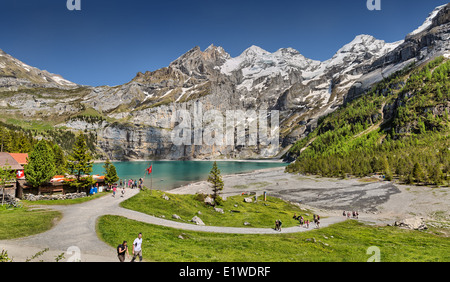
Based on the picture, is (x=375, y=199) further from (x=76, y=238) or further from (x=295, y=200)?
(x=76, y=238)

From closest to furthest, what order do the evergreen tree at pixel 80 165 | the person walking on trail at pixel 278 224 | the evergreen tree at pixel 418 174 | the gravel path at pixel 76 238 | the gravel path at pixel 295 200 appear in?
the gravel path at pixel 76 238, the gravel path at pixel 295 200, the person walking on trail at pixel 278 224, the evergreen tree at pixel 80 165, the evergreen tree at pixel 418 174

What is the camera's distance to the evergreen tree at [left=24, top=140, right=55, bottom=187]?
38875 millimetres

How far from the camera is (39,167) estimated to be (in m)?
39.6

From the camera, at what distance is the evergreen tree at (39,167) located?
128 ft

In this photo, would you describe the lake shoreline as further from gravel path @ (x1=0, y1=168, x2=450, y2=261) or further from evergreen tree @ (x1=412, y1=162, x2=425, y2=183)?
evergreen tree @ (x1=412, y1=162, x2=425, y2=183)

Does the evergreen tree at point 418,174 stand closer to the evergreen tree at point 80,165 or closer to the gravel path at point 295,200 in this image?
the gravel path at point 295,200

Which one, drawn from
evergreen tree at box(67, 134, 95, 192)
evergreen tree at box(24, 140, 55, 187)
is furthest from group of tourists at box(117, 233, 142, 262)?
evergreen tree at box(24, 140, 55, 187)

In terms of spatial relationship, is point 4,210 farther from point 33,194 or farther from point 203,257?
point 203,257

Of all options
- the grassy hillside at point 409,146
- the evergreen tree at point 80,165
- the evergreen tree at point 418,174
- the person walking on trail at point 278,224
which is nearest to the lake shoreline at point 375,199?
the evergreen tree at point 418,174

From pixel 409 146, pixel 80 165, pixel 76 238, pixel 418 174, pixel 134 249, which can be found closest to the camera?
pixel 134 249

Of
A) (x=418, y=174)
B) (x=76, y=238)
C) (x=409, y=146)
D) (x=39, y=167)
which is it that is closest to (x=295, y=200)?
(x=418, y=174)

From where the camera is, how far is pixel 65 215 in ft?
90.9

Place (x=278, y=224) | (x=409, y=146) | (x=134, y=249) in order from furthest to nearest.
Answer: (x=409, y=146)
(x=278, y=224)
(x=134, y=249)
